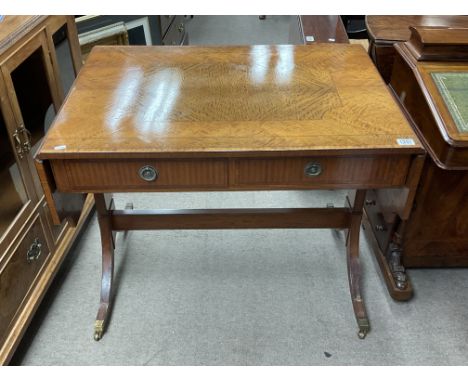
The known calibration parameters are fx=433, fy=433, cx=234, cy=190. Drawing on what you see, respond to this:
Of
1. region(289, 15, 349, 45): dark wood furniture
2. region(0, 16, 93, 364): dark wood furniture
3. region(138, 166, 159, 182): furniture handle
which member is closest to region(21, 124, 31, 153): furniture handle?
region(0, 16, 93, 364): dark wood furniture

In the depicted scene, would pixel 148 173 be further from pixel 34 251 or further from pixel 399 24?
pixel 399 24

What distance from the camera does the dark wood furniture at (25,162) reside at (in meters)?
1.51

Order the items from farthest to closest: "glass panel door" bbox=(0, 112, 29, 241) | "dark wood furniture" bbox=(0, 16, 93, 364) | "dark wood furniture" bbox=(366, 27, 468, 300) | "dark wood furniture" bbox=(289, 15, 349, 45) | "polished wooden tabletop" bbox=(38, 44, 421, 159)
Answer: "dark wood furniture" bbox=(289, 15, 349, 45)
"glass panel door" bbox=(0, 112, 29, 241)
"dark wood furniture" bbox=(0, 16, 93, 364)
"dark wood furniture" bbox=(366, 27, 468, 300)
"polished wooden tabletop" bbox=(38, 44, 421, 159)

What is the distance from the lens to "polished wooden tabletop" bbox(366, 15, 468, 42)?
1.88 meters

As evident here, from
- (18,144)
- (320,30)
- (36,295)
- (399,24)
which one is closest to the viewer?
(18,144)

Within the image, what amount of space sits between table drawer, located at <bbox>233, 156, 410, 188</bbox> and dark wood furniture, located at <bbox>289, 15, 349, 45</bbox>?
1.21 m

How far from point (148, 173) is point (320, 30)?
158 cm

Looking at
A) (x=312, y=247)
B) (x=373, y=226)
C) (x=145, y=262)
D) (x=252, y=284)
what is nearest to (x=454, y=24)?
(x=373, y=226)

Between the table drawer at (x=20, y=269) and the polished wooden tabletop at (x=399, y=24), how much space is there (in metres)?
1.65

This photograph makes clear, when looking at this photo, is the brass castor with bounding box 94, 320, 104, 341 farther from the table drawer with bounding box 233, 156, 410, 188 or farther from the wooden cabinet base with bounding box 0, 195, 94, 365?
the table drawer with bounding box 233, 156, 410, 188

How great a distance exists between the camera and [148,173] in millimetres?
1250

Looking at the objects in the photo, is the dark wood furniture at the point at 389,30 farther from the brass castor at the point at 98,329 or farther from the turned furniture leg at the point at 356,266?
the brass castor at the point at 98,329

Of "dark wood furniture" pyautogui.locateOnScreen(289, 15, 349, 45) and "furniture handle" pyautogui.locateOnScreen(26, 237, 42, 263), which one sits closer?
"furniture handle" pyautogui.locateOnScreen(26, 237, 42, 263)

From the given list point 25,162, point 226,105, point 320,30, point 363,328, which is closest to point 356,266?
point 363,328
